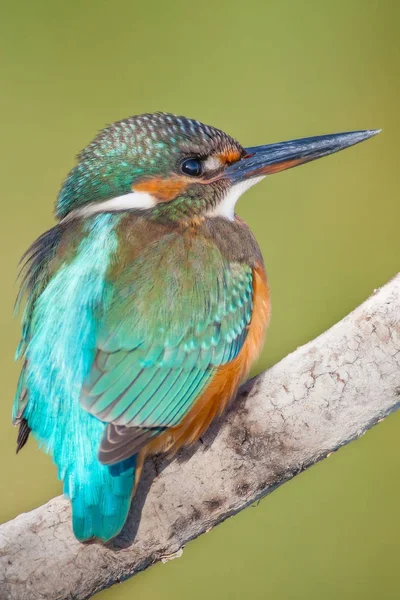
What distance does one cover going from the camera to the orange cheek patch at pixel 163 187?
77.2 inches

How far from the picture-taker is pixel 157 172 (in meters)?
1.96

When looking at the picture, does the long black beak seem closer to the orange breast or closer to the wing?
the wing

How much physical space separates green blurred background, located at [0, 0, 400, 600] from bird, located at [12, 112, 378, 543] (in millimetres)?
621

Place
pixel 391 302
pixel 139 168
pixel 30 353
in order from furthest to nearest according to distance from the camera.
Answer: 1. pixel 139 168
2. pixel 30 353
3. pixel 391 302

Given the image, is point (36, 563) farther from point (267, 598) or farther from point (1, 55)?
point (1, 55)

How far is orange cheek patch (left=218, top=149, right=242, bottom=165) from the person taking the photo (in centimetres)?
204

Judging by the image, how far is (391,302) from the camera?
1632 mm

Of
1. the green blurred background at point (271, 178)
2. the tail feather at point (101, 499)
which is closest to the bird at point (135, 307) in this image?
the tail feather at point (101, 499)

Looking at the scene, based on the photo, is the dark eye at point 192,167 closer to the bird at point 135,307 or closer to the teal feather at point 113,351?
the bird at point 135,307

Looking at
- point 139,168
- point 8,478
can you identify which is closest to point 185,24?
point 139,168

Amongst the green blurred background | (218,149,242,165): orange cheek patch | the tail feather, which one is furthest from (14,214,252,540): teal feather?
the green blurred background

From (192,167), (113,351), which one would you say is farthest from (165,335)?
(192,167)

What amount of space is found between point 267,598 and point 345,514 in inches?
12.8

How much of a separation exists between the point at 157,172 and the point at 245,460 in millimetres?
659
